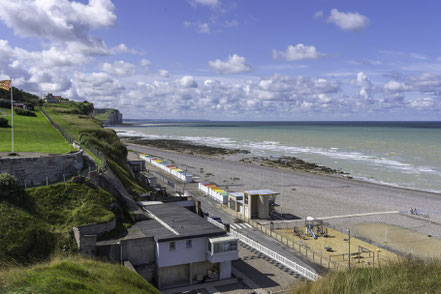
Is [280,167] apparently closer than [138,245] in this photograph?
No

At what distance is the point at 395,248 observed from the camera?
3083 cm

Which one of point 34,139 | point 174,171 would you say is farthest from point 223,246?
point 174,171

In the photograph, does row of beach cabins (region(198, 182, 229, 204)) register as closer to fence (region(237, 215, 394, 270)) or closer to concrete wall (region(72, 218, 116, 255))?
fence (region(237, 215, 394, 270))

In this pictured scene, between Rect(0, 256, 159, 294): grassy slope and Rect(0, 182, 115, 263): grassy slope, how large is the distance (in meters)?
6.62

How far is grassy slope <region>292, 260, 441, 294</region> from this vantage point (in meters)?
10.7

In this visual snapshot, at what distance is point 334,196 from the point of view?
166 ft

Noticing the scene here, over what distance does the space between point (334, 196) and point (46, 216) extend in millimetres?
41254

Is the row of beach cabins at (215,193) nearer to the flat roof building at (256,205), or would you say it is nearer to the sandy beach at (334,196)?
the sandy beach at (334,196)

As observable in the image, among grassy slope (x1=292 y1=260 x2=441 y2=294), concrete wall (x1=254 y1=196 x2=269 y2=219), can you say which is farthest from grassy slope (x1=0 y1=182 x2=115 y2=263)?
concrete wall (x1=254 y1=196 x2=269 y2=219)

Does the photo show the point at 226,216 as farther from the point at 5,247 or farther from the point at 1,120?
the point at 1,120

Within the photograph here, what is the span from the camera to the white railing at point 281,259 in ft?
A: 74.9

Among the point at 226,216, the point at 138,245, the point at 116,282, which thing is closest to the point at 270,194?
the point at 226,216

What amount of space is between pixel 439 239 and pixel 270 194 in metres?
17.5

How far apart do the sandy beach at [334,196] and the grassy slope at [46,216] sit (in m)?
25.7
